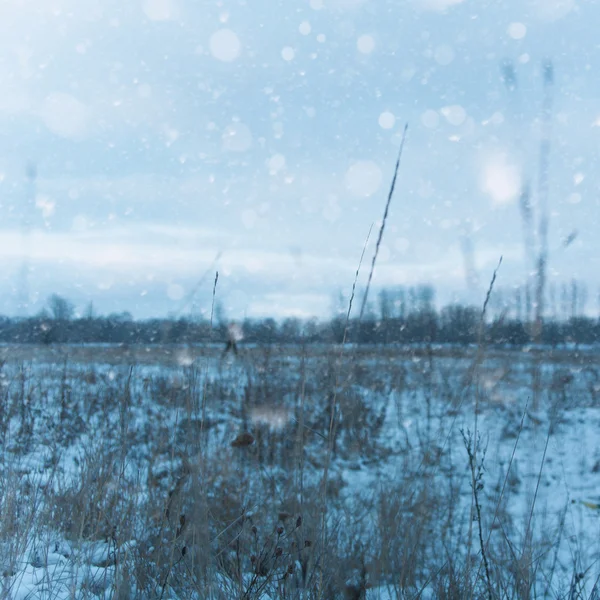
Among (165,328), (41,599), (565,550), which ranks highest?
(165,328)

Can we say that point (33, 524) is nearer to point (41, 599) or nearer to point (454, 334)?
point (41, 599)

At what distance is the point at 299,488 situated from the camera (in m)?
3.20

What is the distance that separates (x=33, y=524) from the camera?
2432 mm

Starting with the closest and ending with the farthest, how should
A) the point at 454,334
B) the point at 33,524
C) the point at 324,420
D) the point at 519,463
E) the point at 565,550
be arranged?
the point at 33,524
the point at 565,550
the point at 519,463
the point at 324,420
the point at 454,334

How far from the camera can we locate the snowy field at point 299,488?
2.03m

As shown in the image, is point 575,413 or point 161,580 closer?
point 161,580

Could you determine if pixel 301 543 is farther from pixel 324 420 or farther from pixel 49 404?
pixel 49 404

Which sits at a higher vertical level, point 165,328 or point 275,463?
point 165,328

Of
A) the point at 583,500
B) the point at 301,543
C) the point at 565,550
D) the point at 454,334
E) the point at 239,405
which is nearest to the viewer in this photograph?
the point at 301,543

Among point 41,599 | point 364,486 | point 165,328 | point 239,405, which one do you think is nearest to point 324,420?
point 239,405

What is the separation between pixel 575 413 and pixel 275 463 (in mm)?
4631

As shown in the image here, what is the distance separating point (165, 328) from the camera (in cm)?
251

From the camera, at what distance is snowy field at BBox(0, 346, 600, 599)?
2027 mm

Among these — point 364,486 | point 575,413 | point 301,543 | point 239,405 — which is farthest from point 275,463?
point 575,413
